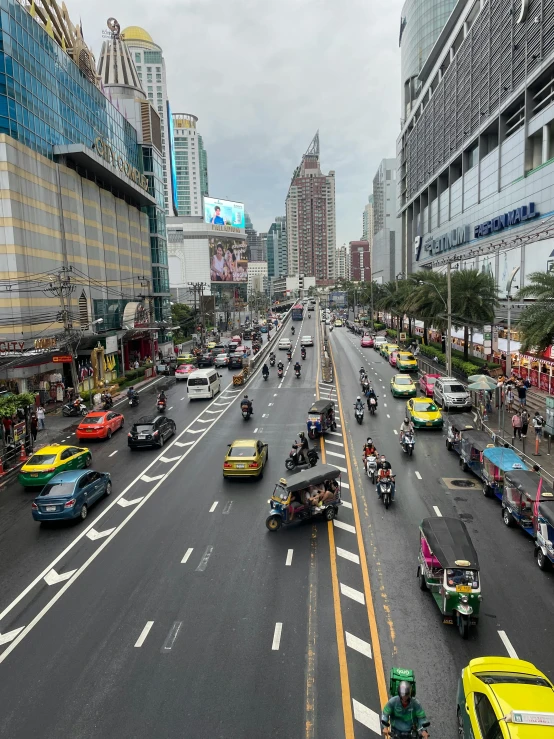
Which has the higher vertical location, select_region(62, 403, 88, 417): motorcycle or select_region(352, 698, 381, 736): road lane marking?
select_region(352, 698, 381, 736): road lane marking

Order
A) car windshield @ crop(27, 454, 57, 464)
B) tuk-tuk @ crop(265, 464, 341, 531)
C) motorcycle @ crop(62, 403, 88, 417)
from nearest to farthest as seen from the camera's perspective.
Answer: tuk-tuk @ crop(265, 464, 341, 531) → car windshield @ crop(27, 454, 57, 464) → motorcycle @ crop(62, 403, 88, 417)

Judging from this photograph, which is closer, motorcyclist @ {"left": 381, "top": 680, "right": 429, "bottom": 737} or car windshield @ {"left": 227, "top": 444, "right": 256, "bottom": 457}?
motorcyclist @ {"left": 381, "top": 680, "right": 429, "bottom": 737}

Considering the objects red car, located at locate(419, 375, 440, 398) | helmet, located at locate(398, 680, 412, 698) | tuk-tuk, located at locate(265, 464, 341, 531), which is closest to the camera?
helmet, located at locate(398, 680, 412, 698)

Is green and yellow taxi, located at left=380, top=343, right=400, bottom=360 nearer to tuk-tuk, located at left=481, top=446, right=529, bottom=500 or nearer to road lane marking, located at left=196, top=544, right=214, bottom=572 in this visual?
tuk-tuk, located at left=481, top=446, right=529, bottom=500

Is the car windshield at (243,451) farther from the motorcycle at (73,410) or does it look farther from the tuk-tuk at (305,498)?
the motorcycle at (73,410)

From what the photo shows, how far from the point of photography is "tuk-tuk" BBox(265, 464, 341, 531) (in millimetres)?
16375

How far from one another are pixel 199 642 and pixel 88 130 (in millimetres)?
56708

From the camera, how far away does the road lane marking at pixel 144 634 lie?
10.9 m

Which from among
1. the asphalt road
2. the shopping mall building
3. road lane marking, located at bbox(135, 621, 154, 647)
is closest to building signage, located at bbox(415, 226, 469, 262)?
the shopping mall building

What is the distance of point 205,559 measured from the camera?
48.2 feet

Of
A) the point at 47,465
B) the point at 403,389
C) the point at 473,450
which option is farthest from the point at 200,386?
the point at 473,450

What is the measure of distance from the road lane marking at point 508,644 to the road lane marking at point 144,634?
283 inches

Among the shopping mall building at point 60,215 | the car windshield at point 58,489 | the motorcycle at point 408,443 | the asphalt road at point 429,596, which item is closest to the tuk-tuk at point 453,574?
the asphalt road at point 429,596

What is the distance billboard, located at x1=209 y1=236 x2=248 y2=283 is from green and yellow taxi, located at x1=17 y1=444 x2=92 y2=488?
555 ft
